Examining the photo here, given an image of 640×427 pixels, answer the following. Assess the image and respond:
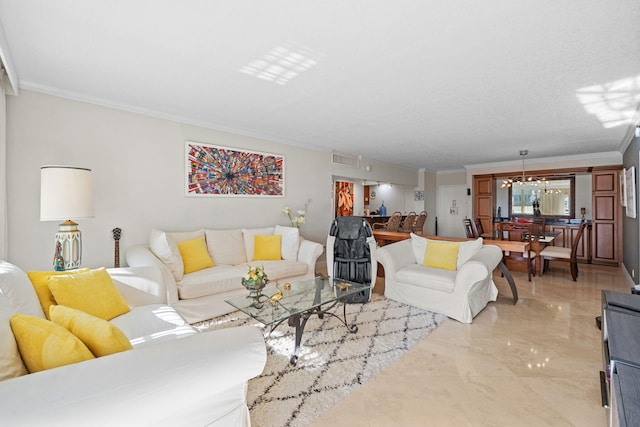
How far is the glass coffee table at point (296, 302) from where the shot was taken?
2.24 m

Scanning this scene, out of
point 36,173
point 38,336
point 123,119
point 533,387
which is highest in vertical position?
point 123,119

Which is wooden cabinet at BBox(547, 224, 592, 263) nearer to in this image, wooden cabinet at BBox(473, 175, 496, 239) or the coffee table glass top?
wooden cabinet at BBox(473, 175, 496, 239)

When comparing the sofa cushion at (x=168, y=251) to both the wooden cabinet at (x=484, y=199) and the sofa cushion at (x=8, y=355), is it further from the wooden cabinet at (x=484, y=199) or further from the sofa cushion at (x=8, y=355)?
the wooden cabinet at (x=484, y=199)

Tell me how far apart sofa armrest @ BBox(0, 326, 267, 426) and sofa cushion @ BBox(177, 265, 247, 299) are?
1926 millimetres

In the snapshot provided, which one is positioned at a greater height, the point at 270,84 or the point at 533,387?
the point at 270,84

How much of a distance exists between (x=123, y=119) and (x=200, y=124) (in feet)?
2.88

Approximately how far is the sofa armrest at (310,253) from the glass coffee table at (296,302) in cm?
92

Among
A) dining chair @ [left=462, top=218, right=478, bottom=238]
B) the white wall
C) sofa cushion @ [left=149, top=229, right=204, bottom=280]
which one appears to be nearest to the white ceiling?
the white wall

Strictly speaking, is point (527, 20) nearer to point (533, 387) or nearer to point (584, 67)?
point (584, 67)

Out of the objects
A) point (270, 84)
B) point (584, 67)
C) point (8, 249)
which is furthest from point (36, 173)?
point (584, 67)

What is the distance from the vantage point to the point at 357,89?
9.24 feet

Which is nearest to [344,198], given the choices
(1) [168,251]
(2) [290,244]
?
(2) [290,244]

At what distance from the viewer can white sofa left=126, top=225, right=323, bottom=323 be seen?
288 cm

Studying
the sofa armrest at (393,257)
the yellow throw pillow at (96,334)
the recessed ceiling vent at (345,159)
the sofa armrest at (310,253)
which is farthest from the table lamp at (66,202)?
the recessed ceiling vent at (345,159)
